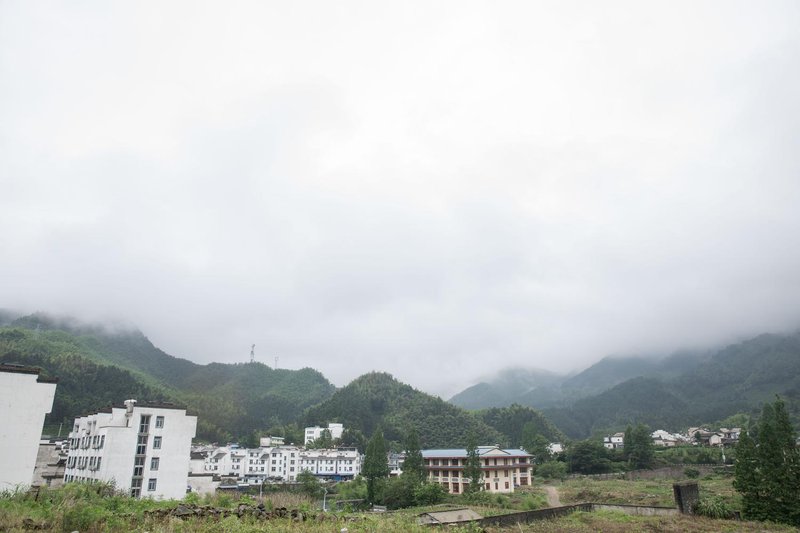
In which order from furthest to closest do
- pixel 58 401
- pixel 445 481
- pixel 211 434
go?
1. pixel 211 434
2. pixel 58 401
3. pixel 445 481

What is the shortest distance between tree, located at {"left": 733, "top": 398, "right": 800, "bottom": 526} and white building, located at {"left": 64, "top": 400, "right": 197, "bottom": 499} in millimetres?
35068

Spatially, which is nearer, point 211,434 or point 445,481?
point 445,481

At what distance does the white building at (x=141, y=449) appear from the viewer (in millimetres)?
32469

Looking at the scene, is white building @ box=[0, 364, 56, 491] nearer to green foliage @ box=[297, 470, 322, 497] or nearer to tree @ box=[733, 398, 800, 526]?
tree @ box=[733, 398, 800, 526]

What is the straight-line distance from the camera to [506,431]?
12188 centimetres

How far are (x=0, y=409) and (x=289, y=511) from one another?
18.2 metres

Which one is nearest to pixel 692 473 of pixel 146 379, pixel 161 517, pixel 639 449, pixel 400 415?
pixel 639 449

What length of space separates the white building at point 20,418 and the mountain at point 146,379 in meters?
38.6

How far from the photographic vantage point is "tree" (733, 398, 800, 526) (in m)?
24.5

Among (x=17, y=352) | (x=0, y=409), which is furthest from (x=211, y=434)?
(x=0, y=409)

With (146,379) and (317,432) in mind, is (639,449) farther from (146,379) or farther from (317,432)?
(146,379)

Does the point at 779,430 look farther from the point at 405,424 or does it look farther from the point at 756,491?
the point at 405,424

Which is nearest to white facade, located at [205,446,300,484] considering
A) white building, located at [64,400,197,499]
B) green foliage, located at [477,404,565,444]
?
white building, located at [64,400,197,499]

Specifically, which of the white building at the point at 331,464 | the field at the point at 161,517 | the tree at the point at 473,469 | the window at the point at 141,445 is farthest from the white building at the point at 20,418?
the white building at the point at 331,464
